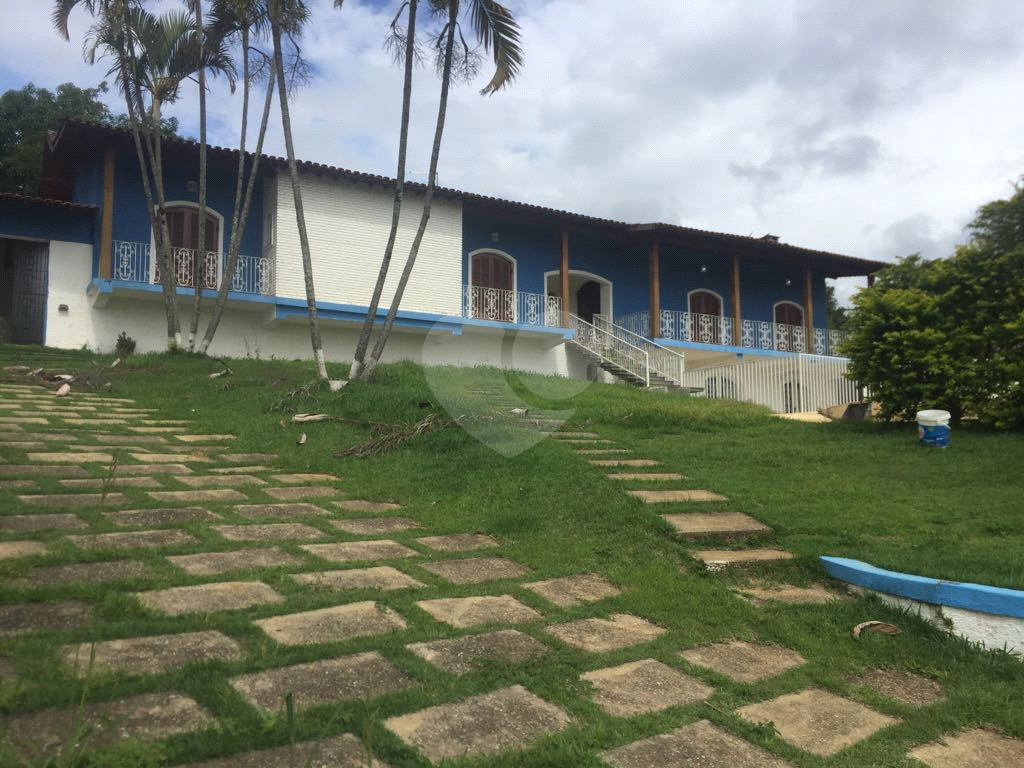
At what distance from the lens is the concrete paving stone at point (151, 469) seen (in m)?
5.71

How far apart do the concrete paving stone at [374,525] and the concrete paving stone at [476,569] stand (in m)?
0.71

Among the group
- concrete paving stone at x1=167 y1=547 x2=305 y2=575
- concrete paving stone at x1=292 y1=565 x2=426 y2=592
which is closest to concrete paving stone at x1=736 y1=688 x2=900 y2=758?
concrete paving stone at x1=292 y1=565 x2=426 y2=592

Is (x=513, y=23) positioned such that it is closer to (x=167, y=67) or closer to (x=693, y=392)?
(x=167, y=67)

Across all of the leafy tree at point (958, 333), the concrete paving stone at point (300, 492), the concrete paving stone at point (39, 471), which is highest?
the leafy tree at point (958, 333)

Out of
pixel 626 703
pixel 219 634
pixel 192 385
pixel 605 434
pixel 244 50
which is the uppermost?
pixel 244 50

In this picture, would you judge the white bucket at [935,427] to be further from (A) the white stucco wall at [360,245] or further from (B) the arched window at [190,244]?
(B) the arched window at [190,244]

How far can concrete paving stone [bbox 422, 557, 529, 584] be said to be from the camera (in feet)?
13.0

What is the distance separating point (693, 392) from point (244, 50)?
35.6 ft

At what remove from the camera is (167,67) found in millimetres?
12727

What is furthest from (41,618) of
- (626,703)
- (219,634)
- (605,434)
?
(605,434)

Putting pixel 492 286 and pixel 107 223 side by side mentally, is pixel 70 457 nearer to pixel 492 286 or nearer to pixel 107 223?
pixel 107 223

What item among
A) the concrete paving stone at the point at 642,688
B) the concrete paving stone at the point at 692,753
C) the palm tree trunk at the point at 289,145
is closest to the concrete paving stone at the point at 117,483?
the concrete paving stone at the point at 642,688

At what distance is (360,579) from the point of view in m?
3.71

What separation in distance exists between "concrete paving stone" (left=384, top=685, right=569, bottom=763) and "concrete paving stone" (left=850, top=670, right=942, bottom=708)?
1371 mm
